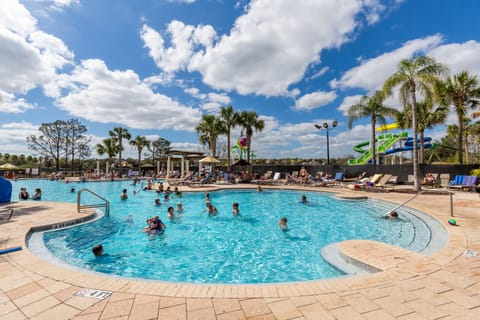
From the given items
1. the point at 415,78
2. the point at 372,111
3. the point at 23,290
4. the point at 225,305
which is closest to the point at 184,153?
the point at 372,111

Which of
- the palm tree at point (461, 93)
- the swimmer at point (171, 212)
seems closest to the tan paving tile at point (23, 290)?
the swimmer at point (171, 212)

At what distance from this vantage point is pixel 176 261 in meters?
5.23

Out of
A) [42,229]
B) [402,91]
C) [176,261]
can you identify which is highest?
[402,91]

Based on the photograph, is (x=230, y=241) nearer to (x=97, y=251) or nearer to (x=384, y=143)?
(x=97, y=251)

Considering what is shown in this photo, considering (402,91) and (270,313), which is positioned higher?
(402,91)

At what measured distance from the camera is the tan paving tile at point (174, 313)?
90.4 inches

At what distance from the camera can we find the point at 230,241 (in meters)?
6.61

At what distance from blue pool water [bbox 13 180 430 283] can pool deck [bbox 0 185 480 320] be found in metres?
1.24

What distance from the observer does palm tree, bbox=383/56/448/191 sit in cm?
1198

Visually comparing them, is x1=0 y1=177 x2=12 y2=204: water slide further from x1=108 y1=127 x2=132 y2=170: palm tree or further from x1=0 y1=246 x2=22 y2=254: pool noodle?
x1=108 y1=127 x2=132 y2=170: palm tree

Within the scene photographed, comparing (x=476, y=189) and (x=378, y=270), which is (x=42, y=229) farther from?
(x=476, y=189)

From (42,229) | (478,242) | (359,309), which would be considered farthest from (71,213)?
(478,242)

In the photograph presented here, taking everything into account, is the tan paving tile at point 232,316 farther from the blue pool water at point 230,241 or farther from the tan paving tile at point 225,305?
the blue pool water at point 230,241

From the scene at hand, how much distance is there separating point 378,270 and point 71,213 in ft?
29.6
